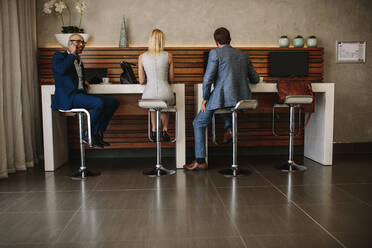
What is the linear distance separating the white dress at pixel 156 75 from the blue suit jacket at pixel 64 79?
0.74 metres

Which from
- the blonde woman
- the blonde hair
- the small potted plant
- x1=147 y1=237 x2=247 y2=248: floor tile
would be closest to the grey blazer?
the blonde woman

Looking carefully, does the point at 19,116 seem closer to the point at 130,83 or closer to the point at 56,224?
the point at 130,83

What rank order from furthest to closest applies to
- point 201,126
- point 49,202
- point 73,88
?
point 201,126 < point 73,88 < point 49,202

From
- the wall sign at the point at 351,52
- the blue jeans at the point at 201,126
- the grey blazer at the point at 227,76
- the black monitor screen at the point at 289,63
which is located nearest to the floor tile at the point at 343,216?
the grey blazer at the point at 227,76

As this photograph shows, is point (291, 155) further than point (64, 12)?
No

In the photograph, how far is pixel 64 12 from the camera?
4.55 m

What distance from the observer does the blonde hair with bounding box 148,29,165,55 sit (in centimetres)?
345

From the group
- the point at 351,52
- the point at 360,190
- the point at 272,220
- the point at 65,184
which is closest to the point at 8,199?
the point at 65,184

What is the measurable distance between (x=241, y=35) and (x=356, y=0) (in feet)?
5.78

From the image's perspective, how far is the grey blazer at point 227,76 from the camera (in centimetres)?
332

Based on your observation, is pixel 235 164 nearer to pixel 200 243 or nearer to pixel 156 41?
pixel 156 41

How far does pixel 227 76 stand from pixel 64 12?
2665 mm

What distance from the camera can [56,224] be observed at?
2123 millimetres

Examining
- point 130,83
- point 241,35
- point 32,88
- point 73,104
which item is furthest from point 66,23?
point 241,35
